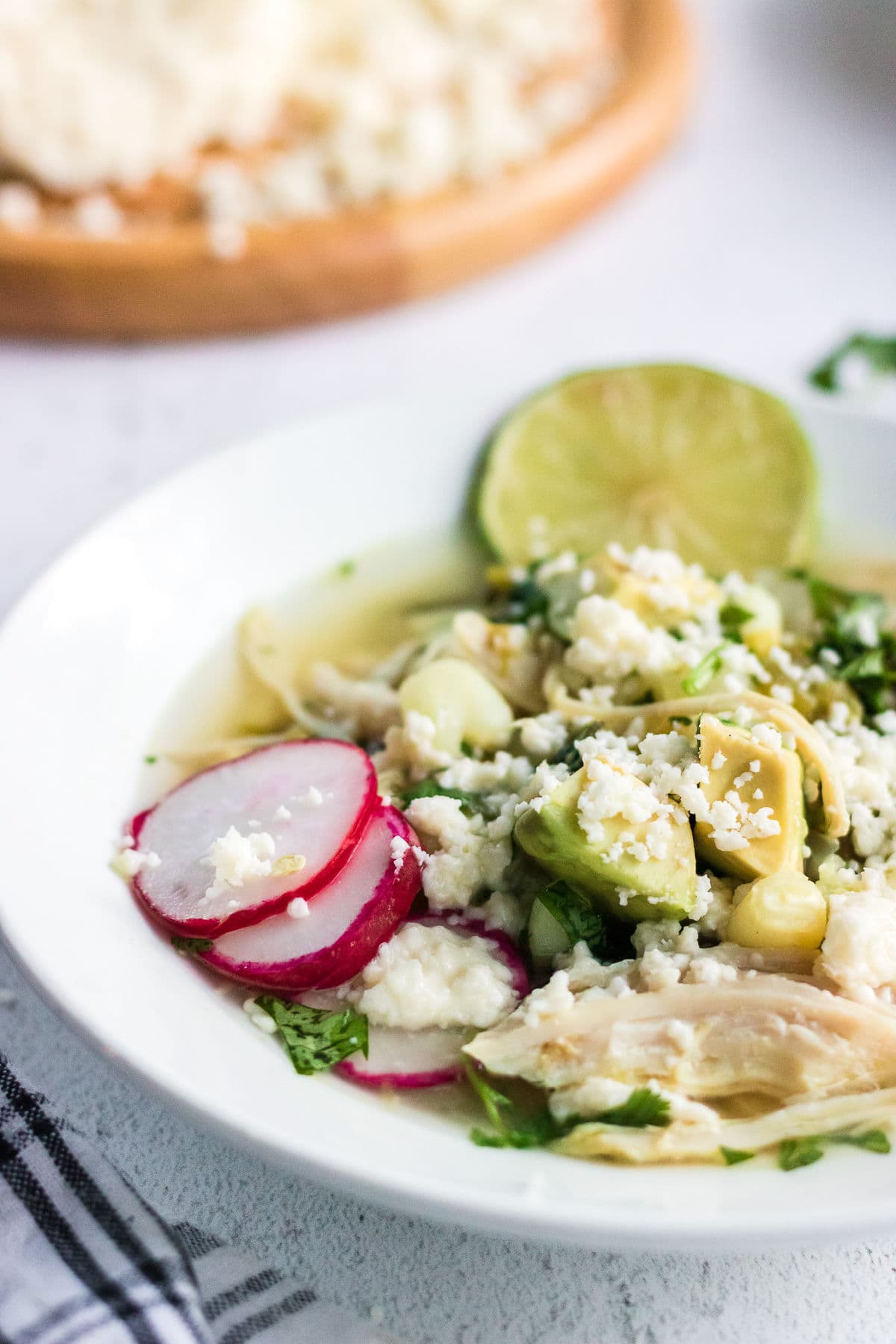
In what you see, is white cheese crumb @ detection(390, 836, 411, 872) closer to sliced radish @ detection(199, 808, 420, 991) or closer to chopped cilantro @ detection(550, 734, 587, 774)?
sliced radish @ detection(199, 808, 420, 991)

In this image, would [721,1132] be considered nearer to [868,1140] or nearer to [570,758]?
[868,1140]

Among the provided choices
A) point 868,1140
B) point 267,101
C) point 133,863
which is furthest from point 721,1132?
point 267,101

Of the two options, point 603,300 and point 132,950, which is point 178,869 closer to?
point 132,950

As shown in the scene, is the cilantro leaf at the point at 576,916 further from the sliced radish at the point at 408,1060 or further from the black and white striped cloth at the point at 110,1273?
the black and white striped cloth at the point at 110,1273

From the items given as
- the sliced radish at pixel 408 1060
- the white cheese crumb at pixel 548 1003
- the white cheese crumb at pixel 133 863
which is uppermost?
the white cheese crumb at pixel 133 863

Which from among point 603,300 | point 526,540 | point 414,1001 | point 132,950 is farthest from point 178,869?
point 603,300

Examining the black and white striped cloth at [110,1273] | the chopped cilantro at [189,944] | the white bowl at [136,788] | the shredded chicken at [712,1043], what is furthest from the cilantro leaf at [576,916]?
the black and white striped cloth at [110,1273]
